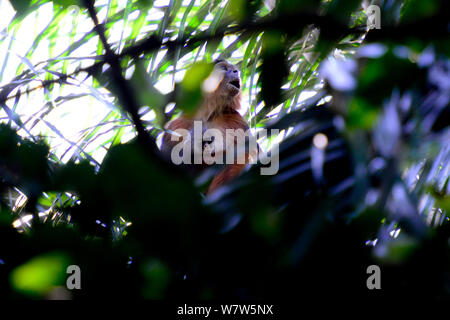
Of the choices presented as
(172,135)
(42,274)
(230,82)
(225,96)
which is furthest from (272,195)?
(225,96)

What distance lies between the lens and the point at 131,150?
392 millimetres

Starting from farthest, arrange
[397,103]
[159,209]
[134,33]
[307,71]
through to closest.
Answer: [307,71] < [134,33] < [397,103] < [159,209]

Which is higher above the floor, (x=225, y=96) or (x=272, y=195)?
(x=225, y=96)

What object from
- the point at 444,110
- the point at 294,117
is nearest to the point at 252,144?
the point at 294,117

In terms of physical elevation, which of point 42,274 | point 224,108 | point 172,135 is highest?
point 224,108

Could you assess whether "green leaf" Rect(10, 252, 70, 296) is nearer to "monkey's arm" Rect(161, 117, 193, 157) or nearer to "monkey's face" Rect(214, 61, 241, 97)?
"monkey's arm" Rect(161, 117, 193, 157)

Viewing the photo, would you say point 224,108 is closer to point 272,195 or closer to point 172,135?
point 172,135

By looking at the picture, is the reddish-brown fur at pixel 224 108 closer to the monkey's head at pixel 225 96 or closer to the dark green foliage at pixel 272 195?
the monkey's head at pixel 225 96

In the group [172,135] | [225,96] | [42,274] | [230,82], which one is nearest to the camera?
[42,274]

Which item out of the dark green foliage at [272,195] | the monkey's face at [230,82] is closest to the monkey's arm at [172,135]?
the monkey's face at [230,82]

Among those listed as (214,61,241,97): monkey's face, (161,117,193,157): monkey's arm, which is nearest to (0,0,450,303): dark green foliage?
(161,117,193,157): monkey's arm
